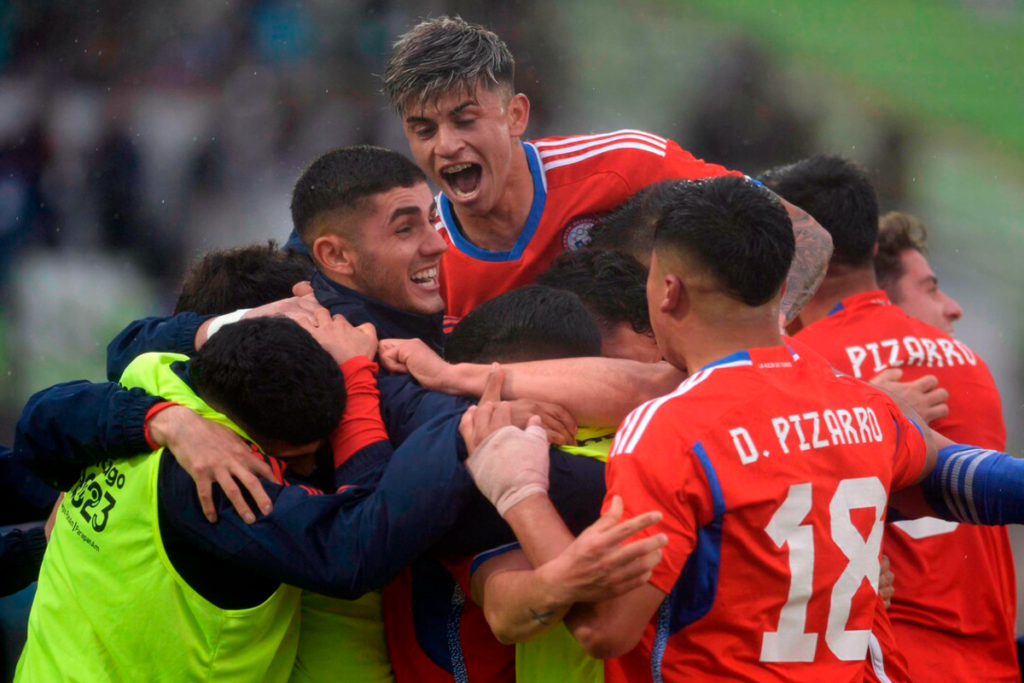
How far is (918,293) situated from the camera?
473cm

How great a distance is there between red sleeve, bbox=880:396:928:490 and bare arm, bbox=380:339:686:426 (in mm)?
483

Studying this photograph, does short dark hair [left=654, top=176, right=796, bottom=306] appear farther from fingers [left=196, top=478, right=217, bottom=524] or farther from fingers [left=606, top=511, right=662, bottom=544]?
fingers [left=196, top=478, right=217, bottom=524]

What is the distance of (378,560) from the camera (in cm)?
227

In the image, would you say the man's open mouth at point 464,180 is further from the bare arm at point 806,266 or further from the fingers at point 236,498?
the fingers at point 236,498

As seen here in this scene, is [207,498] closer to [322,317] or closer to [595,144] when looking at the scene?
[322,317]

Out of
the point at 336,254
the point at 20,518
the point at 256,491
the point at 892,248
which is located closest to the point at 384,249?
the point at 336,254

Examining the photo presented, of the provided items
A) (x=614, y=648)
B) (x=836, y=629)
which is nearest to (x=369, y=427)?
(x=614, y=648)

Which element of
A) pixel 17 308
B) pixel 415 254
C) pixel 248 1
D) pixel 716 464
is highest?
pixel 248 1

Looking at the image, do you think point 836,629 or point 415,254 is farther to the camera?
point 415,254

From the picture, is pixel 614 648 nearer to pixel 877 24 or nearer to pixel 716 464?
pixel 716 464

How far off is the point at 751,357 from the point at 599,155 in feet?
5.60

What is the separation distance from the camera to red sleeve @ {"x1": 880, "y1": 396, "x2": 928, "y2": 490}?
254 cm

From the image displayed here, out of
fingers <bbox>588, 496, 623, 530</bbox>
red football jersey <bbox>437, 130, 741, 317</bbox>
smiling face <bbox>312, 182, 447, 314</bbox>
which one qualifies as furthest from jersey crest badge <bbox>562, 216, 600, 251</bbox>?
fingers <bbox>588, 496, 623, 530</bbox>

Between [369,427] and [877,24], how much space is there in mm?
8848
